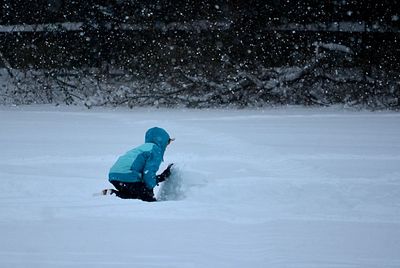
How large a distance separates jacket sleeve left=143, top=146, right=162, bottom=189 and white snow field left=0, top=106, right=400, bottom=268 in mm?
234

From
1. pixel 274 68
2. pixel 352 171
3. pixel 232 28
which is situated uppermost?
pixel 232 28

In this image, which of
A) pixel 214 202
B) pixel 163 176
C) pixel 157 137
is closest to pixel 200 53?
pixel 163 176

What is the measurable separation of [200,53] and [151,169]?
1062 cm

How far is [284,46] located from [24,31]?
7881mm

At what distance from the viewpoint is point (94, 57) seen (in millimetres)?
16125

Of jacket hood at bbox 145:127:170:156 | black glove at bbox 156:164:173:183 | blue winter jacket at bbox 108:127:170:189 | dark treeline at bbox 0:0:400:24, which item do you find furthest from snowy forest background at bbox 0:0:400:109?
blue winter jacket at bbox 108:127:170:189

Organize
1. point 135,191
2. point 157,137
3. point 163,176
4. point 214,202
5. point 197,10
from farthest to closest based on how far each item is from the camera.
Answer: point 197,10 < point 163,176 < point 157,137 < point 135,191 < point 214,202

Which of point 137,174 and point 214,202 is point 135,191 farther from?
point 214,202

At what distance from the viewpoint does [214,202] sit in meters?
5.30

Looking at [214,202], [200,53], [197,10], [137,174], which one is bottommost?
[214,202]

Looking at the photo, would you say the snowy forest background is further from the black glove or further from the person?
the person

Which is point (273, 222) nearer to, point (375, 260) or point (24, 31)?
point (375, 260)

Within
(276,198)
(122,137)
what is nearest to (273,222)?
(276,198)

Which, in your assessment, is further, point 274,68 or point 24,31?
point 24,31
